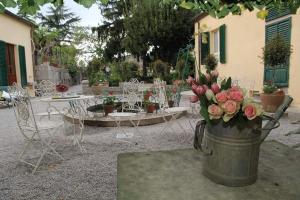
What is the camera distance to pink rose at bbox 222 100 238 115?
1.03 m

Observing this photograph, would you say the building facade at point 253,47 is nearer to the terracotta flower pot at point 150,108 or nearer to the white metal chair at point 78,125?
the terracotta flower pot at point 150,108

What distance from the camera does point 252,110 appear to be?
103cm

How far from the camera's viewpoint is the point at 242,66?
8.32 metres

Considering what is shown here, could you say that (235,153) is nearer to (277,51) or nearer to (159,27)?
(277,51)

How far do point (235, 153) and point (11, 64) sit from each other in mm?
11954

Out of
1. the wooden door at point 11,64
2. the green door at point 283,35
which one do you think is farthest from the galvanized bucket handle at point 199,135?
the wooden door at point 11,64

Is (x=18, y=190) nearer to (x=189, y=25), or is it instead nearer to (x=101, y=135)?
(x=101, y=135)

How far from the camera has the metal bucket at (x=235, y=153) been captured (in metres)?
1.04

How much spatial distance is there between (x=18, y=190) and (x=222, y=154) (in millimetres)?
2318

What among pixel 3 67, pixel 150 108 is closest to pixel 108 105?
pixel 150 108

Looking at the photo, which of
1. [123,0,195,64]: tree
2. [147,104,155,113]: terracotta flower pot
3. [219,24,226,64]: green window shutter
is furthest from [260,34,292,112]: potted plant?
[123,0,195,64]: tree

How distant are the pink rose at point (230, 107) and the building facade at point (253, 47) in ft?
13.4

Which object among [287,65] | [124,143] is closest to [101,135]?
[124,143]

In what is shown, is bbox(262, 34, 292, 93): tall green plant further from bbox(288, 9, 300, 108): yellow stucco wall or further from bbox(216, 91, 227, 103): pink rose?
bbox(216, 91, 227, 103): pink rose
